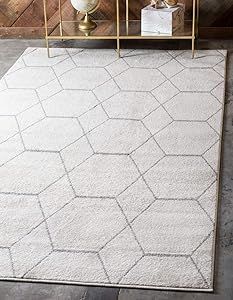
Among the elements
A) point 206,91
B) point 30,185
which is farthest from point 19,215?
point 206,91

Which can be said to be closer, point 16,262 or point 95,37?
point 16,262

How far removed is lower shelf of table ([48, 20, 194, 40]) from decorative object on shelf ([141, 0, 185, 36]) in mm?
31

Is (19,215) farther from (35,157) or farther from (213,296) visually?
(213,296)

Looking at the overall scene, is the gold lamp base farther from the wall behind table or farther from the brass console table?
the wall behind table

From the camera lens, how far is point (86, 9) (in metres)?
3.61

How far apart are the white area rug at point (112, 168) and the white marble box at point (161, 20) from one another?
15cm

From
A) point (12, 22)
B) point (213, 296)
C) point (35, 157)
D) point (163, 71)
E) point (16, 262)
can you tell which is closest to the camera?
point (213, 296)

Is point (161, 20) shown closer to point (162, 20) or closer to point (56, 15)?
point (162, 20)

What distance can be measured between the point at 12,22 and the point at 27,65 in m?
0.70

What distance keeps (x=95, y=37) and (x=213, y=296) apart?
7.42 feet

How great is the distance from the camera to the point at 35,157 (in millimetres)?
2537

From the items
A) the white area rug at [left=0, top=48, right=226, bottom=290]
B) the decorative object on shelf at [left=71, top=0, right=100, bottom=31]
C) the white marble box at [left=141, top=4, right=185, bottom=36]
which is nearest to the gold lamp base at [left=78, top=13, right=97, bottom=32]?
the decorative object on shelf at [left=71, top=0, right=100, bottom=31]

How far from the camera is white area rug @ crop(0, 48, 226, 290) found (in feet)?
6.24

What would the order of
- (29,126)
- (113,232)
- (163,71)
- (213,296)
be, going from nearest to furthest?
(213,296), (113,232), (29,126), (163,71)
